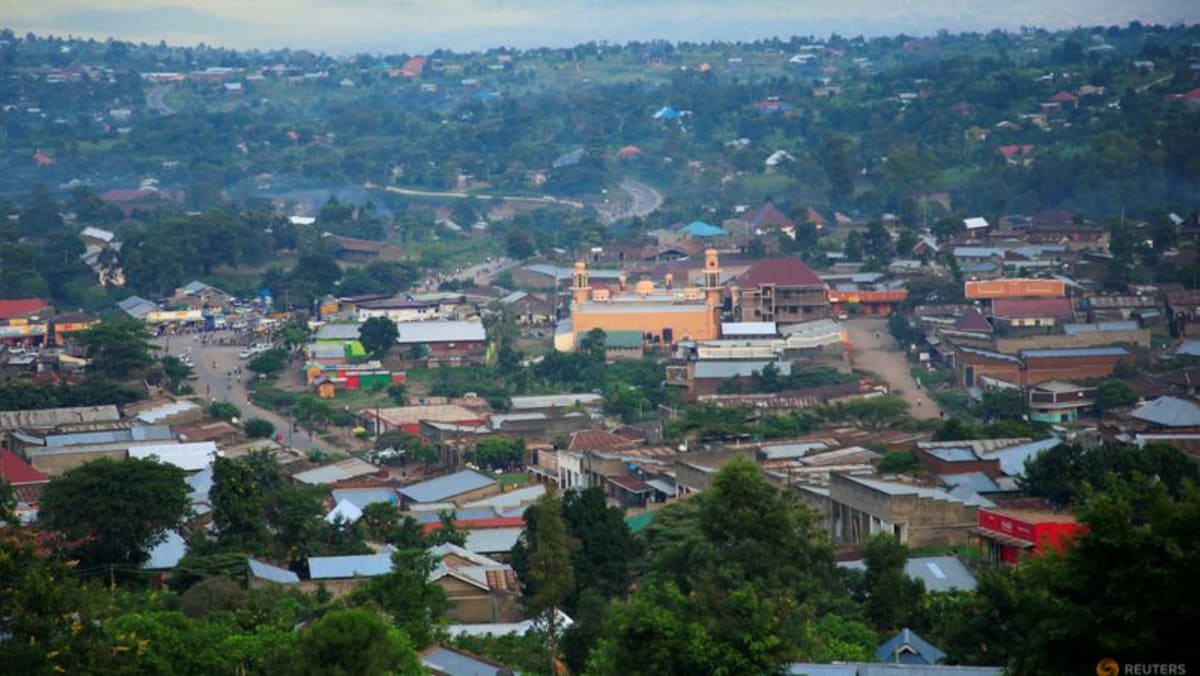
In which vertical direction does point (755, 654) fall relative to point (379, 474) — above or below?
above

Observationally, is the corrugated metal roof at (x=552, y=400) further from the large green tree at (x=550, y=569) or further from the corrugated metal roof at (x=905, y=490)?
the large green tree at (x=550, y=569)

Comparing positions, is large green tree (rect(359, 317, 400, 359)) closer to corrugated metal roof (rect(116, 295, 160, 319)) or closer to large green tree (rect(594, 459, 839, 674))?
corrugated metal roof (rect(116, 295, 160, 319))

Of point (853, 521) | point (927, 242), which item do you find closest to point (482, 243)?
point (927, 242)

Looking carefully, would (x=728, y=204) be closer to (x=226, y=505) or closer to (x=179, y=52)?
(x=226, y=505)

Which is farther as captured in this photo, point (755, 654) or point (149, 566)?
point (149, 566)

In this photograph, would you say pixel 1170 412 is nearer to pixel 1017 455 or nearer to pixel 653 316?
pixel 1017 455

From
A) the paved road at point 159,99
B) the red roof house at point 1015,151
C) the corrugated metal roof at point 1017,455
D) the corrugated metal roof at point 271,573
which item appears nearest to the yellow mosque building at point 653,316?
the corrugated metal roof at point 1017,455
